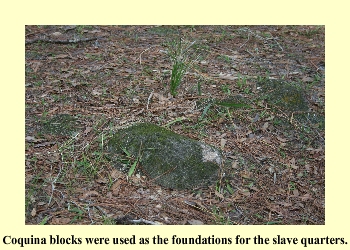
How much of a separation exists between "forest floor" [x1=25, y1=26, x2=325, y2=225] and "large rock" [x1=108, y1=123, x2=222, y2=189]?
9 centimetres

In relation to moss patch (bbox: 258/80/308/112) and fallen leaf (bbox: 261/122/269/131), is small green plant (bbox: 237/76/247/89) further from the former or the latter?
fallen leaf (bbox: 261/122/269/131)

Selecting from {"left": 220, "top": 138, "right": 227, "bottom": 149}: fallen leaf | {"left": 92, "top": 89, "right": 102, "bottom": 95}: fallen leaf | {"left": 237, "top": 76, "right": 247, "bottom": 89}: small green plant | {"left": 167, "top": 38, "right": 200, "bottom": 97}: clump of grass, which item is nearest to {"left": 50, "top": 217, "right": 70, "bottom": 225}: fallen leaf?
{"left": 220, "top": 138, "right": 227, "bottom": 149}: fallen leaf

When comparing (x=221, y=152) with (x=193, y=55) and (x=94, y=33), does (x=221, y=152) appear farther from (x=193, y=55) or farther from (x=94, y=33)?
(x=94, y=33)

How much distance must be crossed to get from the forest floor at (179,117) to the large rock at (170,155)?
88 mm

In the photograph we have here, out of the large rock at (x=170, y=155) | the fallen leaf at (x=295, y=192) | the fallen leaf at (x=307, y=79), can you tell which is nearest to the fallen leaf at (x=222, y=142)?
the large rock at (x=170, y=155)

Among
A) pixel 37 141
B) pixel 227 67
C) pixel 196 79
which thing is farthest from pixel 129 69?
pixel 37 141

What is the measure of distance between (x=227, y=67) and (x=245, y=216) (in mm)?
2295

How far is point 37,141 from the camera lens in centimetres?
404

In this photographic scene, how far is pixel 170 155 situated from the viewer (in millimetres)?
3756

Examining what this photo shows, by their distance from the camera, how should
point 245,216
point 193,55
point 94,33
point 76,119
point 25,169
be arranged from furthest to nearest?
point 94,33
point 193,55
point 76,119
point 25,169
point 245,216

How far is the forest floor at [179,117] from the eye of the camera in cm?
353

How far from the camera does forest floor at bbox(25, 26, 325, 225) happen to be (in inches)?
139

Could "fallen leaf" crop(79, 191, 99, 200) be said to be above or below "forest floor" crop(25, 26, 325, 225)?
below

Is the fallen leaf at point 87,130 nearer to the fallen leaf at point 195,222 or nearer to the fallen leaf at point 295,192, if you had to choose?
the fallen leaf at point 195,222
